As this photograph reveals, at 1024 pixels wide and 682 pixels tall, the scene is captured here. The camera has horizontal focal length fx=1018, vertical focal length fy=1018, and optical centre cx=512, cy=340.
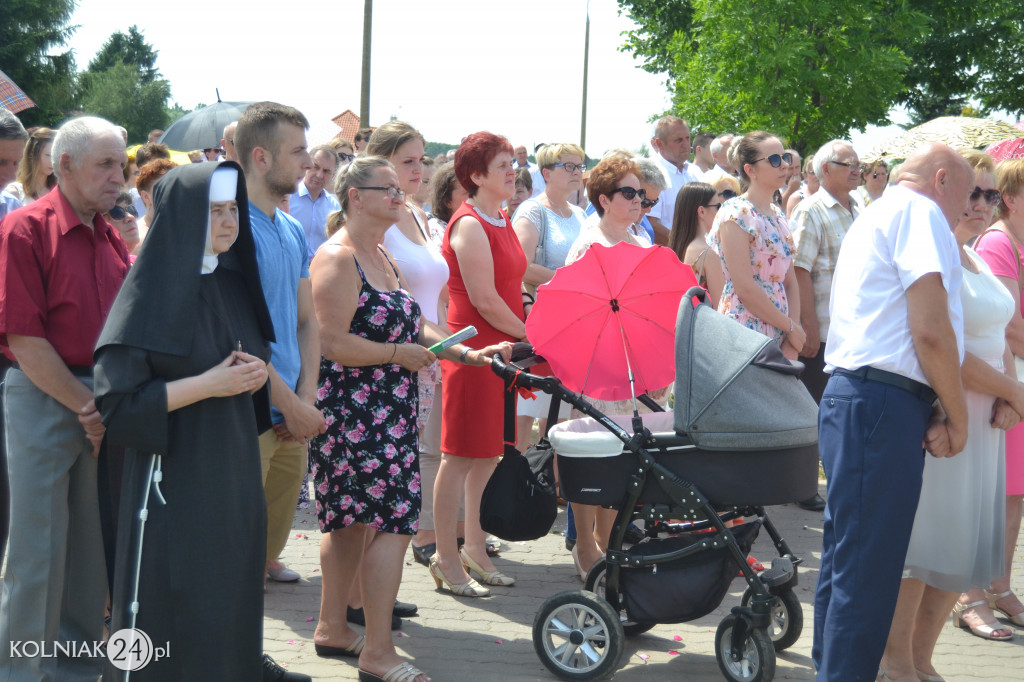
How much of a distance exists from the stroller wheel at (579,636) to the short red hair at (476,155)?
2.39 metres

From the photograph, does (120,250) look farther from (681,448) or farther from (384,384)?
(681,448)

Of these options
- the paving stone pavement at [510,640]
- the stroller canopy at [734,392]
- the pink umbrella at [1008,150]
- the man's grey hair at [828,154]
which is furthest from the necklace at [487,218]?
the pink umbrella at [1008,150]

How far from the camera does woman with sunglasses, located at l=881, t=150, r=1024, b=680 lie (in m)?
4.17

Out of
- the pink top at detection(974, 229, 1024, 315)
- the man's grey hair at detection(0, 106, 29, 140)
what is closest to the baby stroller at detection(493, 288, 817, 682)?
the pink top at detection(974, 229, 1024, 315)

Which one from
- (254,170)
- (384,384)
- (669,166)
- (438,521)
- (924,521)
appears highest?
(669,166)

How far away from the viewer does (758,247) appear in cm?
612

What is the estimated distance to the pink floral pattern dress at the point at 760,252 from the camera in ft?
20.0

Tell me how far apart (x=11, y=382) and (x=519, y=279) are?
9.24 feet

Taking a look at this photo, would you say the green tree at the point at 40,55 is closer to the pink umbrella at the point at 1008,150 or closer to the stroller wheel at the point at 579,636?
the pink umbrella at the point at 1008,150

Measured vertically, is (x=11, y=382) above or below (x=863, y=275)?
below

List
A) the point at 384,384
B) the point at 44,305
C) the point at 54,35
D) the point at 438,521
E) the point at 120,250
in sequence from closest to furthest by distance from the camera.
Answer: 1. the point at 44,305
2. the point at 120,250
3. the point at 384,384
4. the point at 438,521
5. the point at 54,35

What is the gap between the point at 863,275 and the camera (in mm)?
3801

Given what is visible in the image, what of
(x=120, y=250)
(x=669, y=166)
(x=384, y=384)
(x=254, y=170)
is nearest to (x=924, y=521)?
(x=384, y=384)

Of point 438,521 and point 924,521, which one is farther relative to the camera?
point 438,521
